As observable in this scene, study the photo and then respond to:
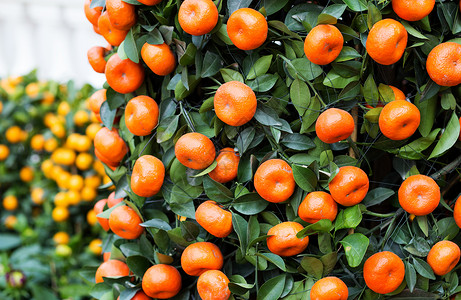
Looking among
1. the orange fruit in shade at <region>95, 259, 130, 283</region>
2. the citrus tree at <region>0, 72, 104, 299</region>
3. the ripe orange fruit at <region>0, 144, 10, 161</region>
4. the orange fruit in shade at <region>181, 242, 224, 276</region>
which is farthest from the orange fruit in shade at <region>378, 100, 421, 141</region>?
the ripe orange fruit at <region>0, 144, 10, 161</region>

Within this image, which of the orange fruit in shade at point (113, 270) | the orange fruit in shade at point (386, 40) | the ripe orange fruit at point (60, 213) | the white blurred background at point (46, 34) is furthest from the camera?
the white blurred background at point (46, 34)

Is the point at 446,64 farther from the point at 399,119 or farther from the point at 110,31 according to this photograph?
the point at 110,31

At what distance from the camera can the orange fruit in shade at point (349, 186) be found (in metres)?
0.62

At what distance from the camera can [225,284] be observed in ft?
2.19

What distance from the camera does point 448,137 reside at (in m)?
0.65

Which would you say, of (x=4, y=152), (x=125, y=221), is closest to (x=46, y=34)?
(x=4, y=152)

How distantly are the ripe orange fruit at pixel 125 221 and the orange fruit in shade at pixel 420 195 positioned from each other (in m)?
0.45

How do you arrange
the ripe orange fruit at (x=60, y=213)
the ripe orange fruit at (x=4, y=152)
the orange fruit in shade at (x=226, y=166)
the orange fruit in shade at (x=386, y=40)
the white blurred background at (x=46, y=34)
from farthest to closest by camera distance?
the white blurred background at (x=46, y=34), the ripe orange fruit at (x=4, y=152), the ripe orange fruit at (x=60, y=213), the orange fruit in shade at (x=226, y=166), the orange fruit in shade at (x=386, y=40)

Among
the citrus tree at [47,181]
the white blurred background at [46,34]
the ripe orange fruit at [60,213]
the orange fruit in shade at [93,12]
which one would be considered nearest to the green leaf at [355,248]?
the orange fruit in shade at [93,12]

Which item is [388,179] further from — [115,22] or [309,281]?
[115,22]

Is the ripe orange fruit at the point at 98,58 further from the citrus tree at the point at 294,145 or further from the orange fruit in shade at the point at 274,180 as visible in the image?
the orange fruit in shade at the point at 274,180

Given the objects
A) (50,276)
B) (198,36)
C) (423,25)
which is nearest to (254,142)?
(198,36)

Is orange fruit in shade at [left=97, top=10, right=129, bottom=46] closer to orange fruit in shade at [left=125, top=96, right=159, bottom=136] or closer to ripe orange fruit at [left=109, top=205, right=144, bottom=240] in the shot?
orange fruit in shade at [left=125, top=96, right=159, bottom=136]

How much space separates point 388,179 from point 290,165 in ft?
0.67
